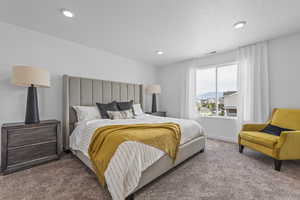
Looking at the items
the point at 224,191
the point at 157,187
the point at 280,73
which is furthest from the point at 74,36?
the point at 280,73

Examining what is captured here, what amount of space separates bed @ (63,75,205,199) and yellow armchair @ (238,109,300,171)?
862mm

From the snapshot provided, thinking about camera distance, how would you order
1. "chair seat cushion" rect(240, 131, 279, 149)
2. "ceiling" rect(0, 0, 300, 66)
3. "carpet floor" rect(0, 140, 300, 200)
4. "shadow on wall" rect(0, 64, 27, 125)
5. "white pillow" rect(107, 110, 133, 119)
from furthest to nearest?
1. "white pillow" rect(107, 110, 133, 119)
2. "shadow on wall" rect(0, 64, 27, 125)
3. "chair seat cushion" rect(240, 131, 279, 149)
4. "ceiling" rect(0, 0, 300, 66)
5. "carpet floor" rect(0, 140, 300, 200)

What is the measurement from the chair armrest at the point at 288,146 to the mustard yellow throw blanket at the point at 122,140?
153 centimetres

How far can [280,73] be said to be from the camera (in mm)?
2834

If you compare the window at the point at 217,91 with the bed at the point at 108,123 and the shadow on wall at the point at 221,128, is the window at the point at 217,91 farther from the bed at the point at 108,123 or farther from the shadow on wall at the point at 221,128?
the bed at the point at 108,123

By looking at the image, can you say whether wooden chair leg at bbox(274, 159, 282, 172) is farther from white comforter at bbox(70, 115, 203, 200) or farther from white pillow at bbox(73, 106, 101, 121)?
white pillow at bbox(73, 106, 101, 121)

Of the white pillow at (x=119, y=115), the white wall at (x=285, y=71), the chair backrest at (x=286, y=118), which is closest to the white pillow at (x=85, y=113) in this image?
the white pillow at (x=119, y=115)

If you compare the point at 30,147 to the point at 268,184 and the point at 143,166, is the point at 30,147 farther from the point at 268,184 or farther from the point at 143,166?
the point at 268,184

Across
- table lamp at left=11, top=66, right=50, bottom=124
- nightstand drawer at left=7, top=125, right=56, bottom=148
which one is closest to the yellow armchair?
nightstand drawer at left=7, top=125, right=56, bottom=148

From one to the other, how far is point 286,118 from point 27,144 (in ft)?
15.1

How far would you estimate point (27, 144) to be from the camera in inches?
81.1

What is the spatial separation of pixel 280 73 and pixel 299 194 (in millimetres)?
2415

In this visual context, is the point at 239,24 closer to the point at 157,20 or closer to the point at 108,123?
the point at 157,20

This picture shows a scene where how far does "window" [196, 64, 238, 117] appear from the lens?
3.66 metres
